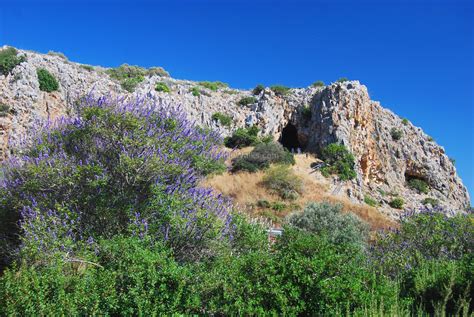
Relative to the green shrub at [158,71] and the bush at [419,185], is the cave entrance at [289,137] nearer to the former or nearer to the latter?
the bush at [419,185]

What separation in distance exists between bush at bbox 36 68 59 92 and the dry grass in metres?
12.5

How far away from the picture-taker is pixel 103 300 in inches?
168

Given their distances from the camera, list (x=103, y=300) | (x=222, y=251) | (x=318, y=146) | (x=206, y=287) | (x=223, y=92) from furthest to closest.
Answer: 1. (x=223, y=92)
2. (x=318, y=146)
3. (x=222, y=251)
4. (x=206, y=287)
5. (x=103, y=300)

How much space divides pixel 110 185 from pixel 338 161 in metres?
23.9

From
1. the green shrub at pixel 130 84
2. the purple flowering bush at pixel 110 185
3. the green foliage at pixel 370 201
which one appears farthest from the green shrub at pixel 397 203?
the purple flowering bush at pixel 110 185

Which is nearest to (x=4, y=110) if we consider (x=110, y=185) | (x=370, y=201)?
(x=110, y=185)

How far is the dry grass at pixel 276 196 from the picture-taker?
68.7 ft

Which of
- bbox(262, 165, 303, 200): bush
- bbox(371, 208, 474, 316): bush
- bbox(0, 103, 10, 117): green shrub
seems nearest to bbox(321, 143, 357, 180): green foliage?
bbox(262, 165, 303, 200): bush

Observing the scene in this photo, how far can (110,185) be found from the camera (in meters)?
6.51

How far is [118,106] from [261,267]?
4253mm

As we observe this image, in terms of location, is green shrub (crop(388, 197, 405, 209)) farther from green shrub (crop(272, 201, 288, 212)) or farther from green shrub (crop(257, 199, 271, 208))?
green shrub (crop(257, 199, 271, 208))

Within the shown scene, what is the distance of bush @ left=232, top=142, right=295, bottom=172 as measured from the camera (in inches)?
1024

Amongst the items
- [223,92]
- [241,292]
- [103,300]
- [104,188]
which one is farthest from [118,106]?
[223,92]

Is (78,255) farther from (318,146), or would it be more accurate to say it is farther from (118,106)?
(318,146)
